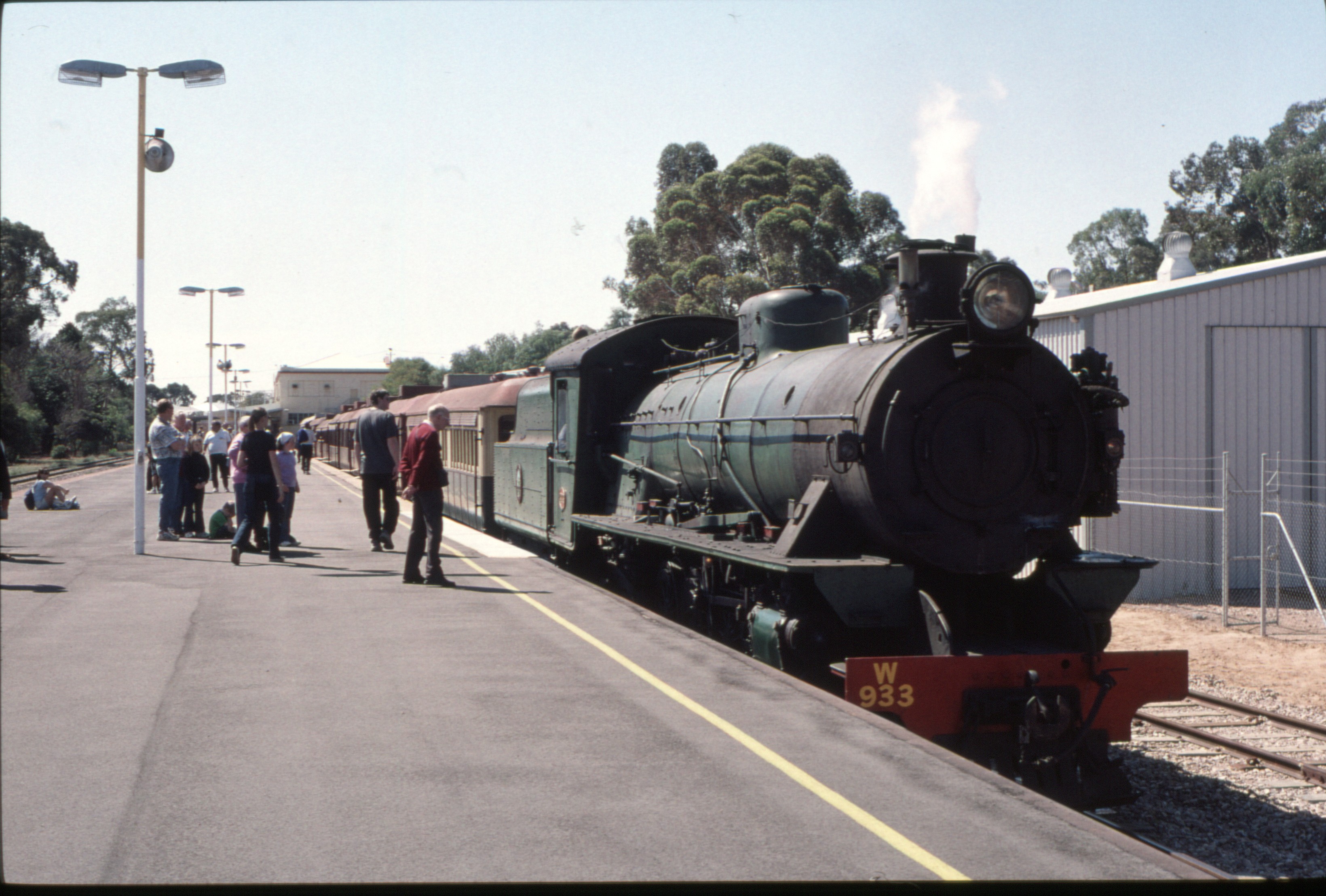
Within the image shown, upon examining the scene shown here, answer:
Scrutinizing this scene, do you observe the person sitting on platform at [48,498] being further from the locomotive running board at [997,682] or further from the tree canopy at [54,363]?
the locomotive running board at [997,682]

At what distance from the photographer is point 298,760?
5.19 m

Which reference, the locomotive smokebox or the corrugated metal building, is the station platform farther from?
the corrugated metal building

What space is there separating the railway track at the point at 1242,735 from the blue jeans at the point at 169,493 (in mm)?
12140

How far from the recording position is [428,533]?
36.6 feet

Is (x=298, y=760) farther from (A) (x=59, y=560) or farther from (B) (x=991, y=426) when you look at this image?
(A) (x=59, y=560)

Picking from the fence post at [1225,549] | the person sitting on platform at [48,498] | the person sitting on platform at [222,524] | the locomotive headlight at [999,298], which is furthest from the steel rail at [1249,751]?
the person sitting on platform at [48,498]

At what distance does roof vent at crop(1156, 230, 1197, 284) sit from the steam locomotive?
12546 millimetres

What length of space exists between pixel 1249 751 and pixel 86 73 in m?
12.7

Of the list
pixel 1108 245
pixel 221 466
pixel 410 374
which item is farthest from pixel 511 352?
pixel 221 466

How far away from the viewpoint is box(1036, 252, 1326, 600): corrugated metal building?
582 inches

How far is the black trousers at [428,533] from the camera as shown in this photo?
10.8 metres

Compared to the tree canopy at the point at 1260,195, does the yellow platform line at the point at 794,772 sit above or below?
below

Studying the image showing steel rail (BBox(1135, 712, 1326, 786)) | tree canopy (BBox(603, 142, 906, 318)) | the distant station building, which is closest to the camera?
steel rail (BBox(1135, 712, 1326, 786))

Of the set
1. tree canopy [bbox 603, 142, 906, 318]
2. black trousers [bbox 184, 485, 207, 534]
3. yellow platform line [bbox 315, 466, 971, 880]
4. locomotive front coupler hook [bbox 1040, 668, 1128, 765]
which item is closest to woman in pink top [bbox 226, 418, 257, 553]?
black trousers [bbox 184, 485, 207, 534]
